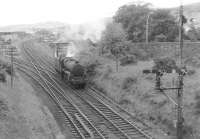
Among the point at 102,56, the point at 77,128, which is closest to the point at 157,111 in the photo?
the point at 77,128

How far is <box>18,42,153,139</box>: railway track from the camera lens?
56.5ft

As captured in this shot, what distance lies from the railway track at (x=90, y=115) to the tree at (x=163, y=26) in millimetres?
14757

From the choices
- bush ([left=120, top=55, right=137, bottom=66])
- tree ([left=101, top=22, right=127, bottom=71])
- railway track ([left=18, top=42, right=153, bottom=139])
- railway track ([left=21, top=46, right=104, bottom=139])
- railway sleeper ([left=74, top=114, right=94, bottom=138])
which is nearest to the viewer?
railway sleeper ([left=74, top=114, right=94, bottom=138])

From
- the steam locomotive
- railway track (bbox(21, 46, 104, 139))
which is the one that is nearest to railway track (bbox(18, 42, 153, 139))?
railway track (bbox(21, 46, 104, 139))

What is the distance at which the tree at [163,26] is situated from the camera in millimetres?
36688

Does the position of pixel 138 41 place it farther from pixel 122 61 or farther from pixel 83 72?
pixel 83 72

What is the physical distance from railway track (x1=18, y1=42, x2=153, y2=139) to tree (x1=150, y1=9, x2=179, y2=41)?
14.8m

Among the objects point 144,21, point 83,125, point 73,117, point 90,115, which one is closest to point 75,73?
point 90,115

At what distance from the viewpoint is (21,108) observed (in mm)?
18016

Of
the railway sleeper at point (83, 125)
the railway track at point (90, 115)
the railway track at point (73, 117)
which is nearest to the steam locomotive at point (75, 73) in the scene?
the railway track at point (90, 115)

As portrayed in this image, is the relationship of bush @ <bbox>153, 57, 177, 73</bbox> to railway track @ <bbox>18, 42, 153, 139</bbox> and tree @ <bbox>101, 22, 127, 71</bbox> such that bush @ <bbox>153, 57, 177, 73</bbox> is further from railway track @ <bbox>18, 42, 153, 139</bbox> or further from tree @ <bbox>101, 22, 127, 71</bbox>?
tree @ <bbox>101, 22, 127, 71</bbox>

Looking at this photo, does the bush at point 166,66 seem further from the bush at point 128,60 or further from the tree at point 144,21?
the tree at point 144,21

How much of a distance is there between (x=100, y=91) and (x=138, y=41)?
14154 mm

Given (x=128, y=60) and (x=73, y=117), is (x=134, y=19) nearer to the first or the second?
(x=128, y=60)
